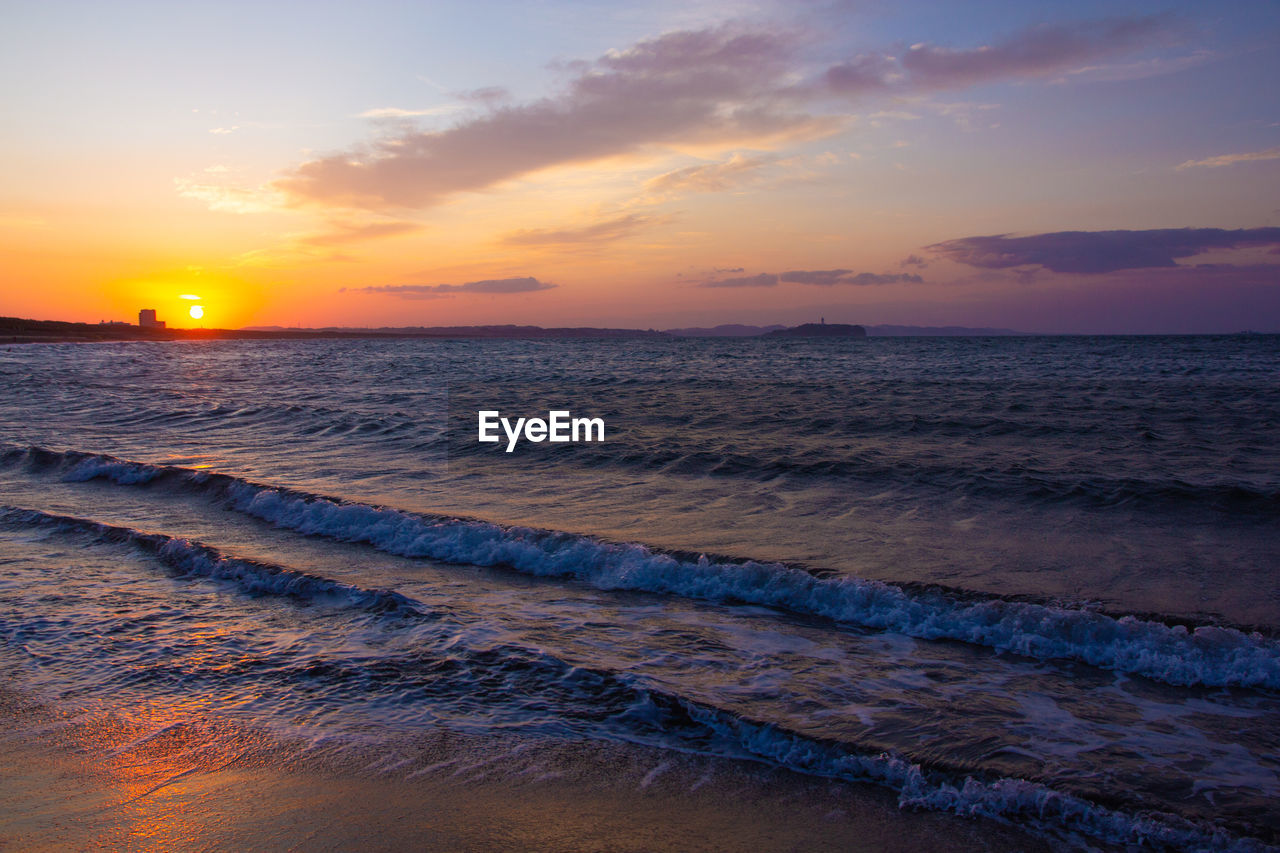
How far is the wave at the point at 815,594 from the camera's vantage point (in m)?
6.49

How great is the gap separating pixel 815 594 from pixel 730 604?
0.91m

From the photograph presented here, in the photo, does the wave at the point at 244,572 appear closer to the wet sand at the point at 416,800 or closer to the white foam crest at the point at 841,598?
the white foam crest at the point at 841,598

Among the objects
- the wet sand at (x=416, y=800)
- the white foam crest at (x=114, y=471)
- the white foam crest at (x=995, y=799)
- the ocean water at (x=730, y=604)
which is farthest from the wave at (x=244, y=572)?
the white foam crest at (x=995, y=799)

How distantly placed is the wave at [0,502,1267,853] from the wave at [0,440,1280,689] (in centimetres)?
213

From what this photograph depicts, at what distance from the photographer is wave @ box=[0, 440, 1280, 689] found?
6.49 metres

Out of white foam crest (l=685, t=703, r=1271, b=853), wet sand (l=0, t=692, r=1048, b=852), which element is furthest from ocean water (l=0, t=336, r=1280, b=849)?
wet sand (l=0, t=692, r=1048, b=852)

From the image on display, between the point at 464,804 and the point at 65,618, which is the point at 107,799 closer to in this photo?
the point at 464,804

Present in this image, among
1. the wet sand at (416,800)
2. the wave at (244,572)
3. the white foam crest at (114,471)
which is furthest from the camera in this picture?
the white foam crest at (114,471)

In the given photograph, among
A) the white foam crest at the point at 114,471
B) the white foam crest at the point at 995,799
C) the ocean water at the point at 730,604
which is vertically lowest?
the white foam crest at the point at 995,799

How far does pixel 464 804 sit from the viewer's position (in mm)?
4461

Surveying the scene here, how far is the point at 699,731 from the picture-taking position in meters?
5.36

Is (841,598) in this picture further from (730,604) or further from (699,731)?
(699,731)

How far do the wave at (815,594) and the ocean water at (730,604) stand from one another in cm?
3

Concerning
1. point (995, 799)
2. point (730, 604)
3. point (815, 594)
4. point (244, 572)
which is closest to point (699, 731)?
point (995, 799)
